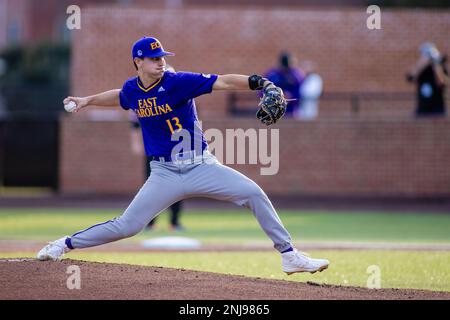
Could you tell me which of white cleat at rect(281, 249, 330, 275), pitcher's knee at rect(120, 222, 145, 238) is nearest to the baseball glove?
white cleat at rect(281, 249, 330, 275)

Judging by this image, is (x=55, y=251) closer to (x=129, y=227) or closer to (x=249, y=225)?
(x=129, y=227)

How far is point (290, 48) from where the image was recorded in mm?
23656

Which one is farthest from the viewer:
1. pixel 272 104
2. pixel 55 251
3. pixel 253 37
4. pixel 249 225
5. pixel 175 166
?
pixel 253 37

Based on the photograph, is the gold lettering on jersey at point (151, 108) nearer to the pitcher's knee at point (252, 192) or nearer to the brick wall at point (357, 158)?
the pitcher's knee at point (252, 192)

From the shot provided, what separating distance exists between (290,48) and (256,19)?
127 cm

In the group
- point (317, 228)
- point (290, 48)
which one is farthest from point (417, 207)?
point (290, 48)

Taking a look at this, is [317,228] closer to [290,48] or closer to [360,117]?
[360,117]

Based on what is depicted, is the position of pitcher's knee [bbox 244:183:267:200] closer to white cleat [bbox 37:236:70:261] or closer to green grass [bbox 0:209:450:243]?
white cleat [bbox 37:236:70:261]

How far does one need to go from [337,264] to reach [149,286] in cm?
364

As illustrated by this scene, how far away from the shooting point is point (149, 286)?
7.58 m
